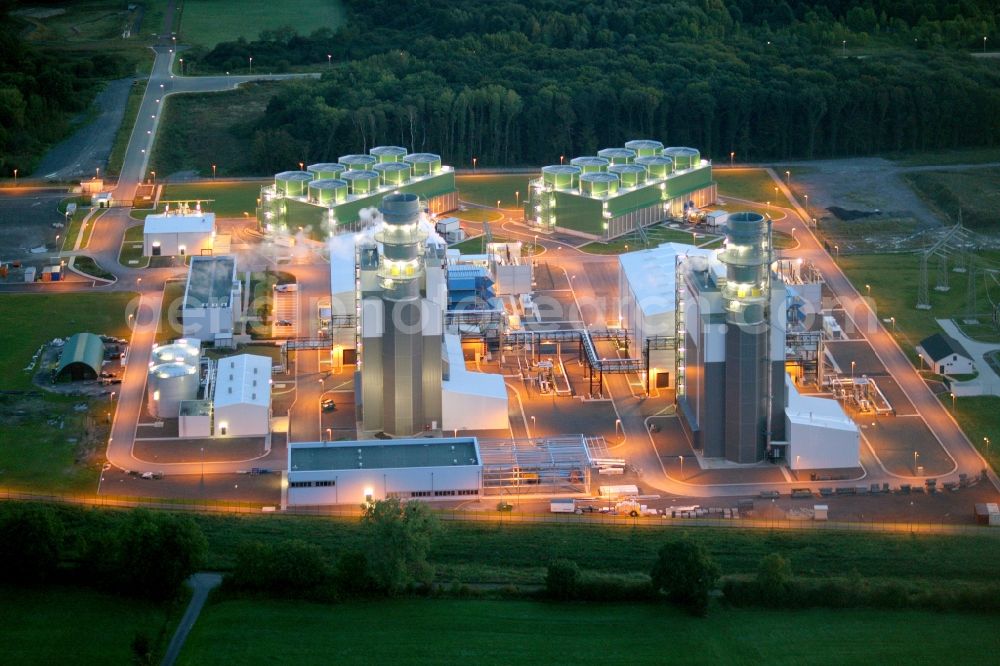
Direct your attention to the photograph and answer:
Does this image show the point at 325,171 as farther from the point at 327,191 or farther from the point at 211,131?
the point at 211,131

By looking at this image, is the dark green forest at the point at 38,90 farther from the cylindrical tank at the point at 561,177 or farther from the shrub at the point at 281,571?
the shrub at the point at 281,571

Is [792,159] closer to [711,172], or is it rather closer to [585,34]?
[711,172]

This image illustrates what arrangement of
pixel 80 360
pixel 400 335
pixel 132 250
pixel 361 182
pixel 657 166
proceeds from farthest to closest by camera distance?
pixel 657 166, pixel 361 182, pixel 132 250, pixel 80 360, pixel 400 335

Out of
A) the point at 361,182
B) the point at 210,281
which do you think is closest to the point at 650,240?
the point at 361,182

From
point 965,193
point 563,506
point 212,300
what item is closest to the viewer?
point 563,506

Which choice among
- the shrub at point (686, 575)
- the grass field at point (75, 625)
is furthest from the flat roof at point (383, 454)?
the shrub at point (686, 575)
